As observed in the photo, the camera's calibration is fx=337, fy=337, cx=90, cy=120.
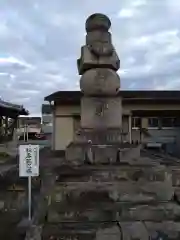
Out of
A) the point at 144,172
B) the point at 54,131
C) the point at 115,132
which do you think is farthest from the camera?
the point at 54,131

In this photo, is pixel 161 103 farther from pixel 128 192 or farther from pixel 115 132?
pixel 128 192

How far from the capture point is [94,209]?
6312mm

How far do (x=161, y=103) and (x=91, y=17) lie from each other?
1065 centimetres

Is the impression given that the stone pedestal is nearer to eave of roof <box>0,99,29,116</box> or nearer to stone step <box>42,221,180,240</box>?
stone step <box>42,221,180,240</box>

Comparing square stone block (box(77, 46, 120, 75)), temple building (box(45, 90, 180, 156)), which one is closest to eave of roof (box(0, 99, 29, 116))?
temple building (box(45, 90, 180, 156))

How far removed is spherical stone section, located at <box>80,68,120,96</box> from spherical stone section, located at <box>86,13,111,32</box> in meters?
1.26

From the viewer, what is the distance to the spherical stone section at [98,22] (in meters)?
9.93

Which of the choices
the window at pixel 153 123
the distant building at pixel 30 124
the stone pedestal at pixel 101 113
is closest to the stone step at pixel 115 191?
the stone pedestal at pixel 101 113

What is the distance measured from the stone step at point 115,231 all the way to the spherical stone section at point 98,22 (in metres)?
6.00

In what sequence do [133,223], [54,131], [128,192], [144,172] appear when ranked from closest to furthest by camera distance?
[133,223] → [128,192] → [144,172] → [54,131]

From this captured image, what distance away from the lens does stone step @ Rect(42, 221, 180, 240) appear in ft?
18.6

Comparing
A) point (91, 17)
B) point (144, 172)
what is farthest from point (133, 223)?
point (91, 17)

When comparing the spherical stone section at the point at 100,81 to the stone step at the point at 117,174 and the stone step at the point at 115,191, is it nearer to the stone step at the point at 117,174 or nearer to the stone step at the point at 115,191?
the stone step at the point at 117,174

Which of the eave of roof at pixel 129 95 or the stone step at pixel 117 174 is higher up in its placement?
the eave of roof at pixel 129 95
